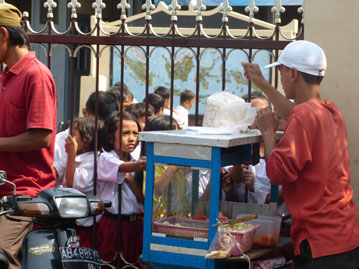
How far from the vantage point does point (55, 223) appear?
344cm

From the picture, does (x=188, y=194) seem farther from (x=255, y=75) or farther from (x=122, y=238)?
(x=122, y=238)

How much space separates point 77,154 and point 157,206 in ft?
4.51

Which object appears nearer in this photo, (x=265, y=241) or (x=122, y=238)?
(x=265, y=241)

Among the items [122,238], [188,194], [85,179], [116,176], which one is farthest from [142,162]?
[188,194]

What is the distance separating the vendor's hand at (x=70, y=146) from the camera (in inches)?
197

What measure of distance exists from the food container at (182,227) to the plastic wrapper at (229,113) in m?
0.58

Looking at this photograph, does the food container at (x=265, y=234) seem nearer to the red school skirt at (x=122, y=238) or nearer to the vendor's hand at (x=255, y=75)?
the vendor's hand at (x=255, y=75)

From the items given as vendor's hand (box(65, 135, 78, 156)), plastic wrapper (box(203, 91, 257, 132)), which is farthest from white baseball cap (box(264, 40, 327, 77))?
vendor's hand (box(65, 135, 78, 156))

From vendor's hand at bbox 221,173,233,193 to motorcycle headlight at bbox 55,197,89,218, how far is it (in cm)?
147

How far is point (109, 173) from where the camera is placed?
4.92 m

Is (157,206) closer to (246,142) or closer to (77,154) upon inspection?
(246,142)

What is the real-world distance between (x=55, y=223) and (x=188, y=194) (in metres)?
0.85

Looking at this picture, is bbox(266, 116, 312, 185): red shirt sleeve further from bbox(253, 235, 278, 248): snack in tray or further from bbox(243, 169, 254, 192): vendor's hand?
bbox(243, 169, 254, 192): vendor's hand

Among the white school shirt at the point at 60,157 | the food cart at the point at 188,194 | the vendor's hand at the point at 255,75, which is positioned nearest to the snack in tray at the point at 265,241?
the food cart at the point at 188,194
